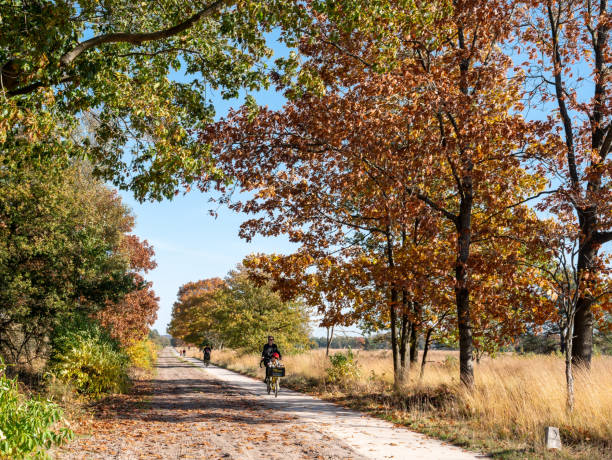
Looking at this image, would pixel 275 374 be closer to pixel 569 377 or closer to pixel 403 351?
pixel 403 351

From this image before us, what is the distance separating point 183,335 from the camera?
77.1m

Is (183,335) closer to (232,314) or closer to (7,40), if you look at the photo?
(232,314)

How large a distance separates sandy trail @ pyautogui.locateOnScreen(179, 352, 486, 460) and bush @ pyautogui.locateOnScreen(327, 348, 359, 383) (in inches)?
155

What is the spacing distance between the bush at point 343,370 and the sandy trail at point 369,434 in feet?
12.9

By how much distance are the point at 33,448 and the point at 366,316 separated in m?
11.7

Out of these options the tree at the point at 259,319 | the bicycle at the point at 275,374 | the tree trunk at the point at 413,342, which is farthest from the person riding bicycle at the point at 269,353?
the tree at the point at 259,319

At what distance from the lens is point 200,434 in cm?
860

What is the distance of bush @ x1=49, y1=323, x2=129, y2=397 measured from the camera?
1335cm

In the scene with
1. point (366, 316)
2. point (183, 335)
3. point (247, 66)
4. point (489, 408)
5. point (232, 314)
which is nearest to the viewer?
point (489, 408)

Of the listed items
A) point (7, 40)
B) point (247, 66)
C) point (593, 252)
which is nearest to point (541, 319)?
point (593, 252)

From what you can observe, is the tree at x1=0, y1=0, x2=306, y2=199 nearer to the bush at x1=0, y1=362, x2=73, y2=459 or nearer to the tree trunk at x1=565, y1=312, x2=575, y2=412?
the bush at x1=0, y1=362, x2=73, y2=459

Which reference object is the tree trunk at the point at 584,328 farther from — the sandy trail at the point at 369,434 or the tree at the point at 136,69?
the tree at the point at 136,69

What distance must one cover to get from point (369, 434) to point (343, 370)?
902 cm

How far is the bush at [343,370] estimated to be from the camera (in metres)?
17.4
